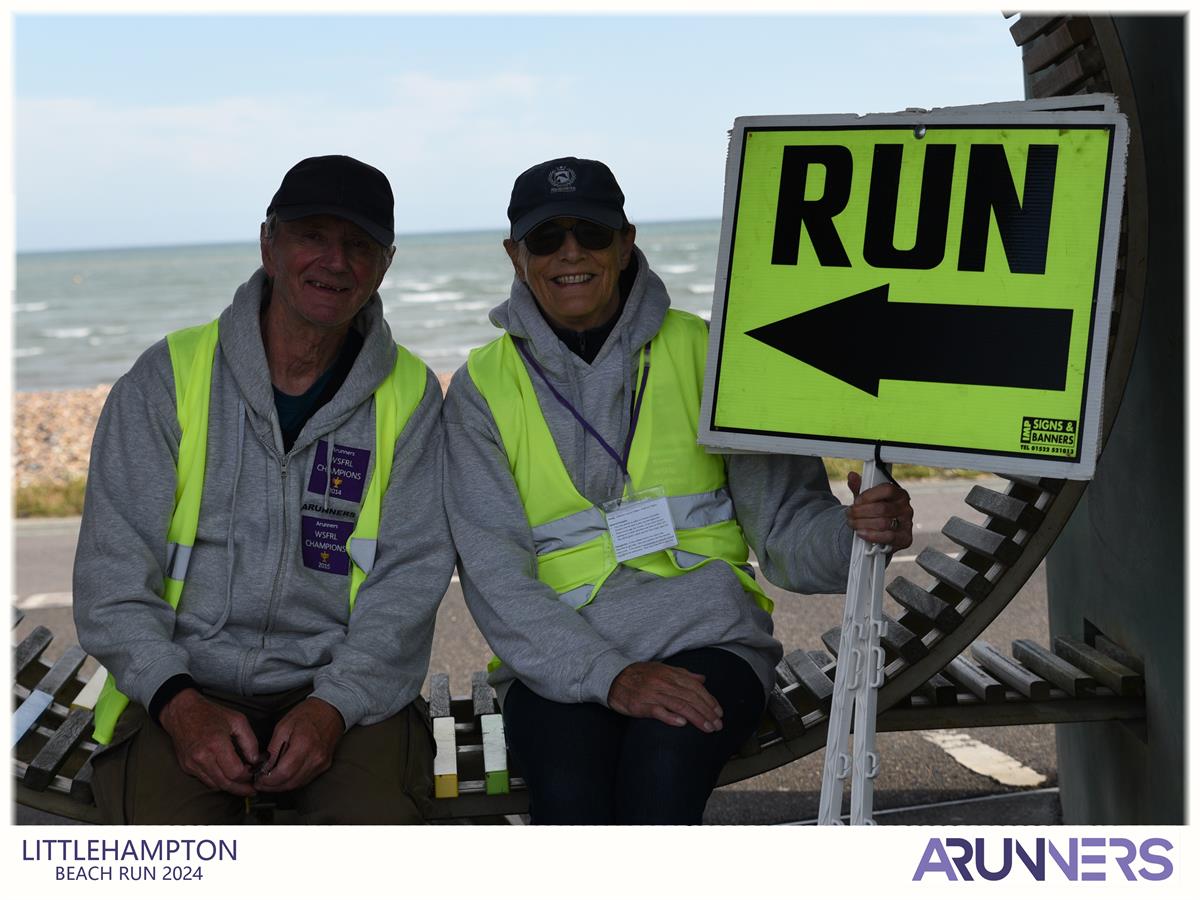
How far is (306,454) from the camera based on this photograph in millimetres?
3145

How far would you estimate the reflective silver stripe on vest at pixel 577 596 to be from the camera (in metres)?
3.13

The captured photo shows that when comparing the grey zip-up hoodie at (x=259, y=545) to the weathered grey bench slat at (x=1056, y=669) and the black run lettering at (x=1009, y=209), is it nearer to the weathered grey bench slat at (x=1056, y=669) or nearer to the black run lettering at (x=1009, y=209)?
the black run lettering at (x=1009, y=209)

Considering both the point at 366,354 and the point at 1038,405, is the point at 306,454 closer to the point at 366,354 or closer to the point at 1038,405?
the point at 366,354

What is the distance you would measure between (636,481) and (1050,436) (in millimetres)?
1003

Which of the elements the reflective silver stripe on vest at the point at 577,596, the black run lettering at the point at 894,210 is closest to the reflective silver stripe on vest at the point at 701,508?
the reflective silver stripe on vest at the point at 577,596

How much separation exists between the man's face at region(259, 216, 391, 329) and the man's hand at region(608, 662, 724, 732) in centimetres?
112

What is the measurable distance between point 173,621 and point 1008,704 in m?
2.21

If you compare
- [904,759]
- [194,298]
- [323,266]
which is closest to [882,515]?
[323,266]

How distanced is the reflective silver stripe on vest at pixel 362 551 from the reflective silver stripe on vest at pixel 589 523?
1.31 feet

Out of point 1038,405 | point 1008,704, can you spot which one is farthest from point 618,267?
point 1008,704

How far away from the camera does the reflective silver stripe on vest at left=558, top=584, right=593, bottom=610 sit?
3133 mm

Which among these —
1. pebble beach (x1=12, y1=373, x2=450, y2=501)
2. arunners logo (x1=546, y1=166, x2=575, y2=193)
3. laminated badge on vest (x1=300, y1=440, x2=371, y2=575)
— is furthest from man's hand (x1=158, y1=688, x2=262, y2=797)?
pebble beach (x1=12, y1=373, x2=450, y2=501)

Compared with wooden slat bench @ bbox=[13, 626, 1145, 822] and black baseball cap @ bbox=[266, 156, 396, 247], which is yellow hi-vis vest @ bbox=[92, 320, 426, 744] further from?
black baseball cap @ bbox=[266, 156, 396, 247]
